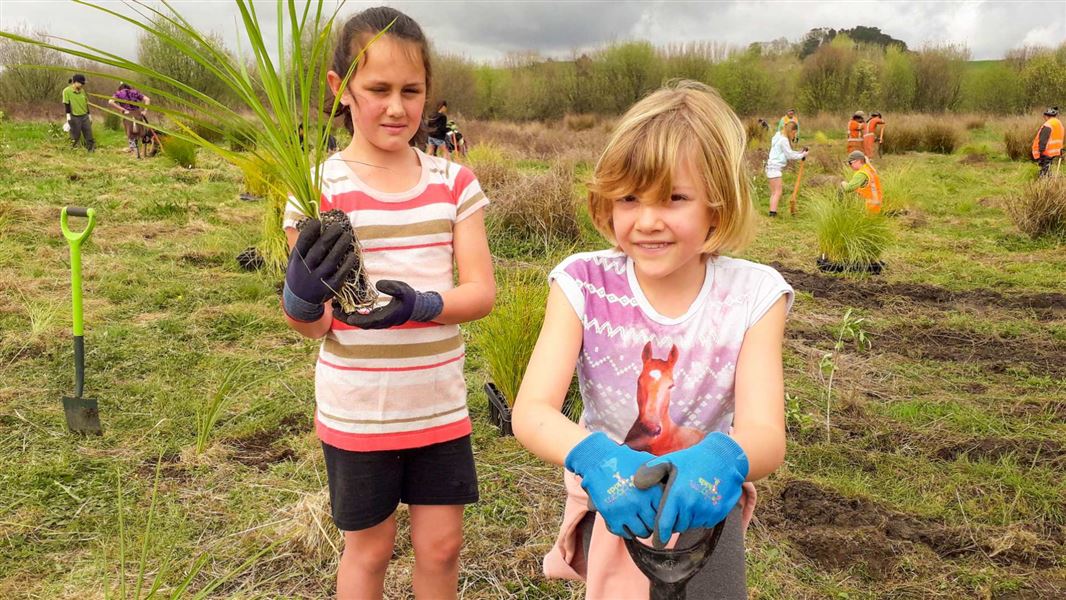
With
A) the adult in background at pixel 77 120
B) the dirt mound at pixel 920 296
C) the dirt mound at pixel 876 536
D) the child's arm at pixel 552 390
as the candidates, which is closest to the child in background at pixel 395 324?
the child's arm at pixel 552 390

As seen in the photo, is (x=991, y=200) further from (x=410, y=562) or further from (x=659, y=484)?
(x=659, y=484)

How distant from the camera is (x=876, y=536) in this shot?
8.43 ft

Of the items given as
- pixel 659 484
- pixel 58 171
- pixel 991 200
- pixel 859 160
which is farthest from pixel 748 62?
pixel 659 484

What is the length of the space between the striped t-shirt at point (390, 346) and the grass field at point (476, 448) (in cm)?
31

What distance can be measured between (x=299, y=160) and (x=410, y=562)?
1.45 metres

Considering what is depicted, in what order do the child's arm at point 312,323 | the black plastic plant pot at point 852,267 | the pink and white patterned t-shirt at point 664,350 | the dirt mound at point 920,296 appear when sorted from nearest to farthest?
the pink and white patterned t-shirt at point 664,350
the child's arm at point 312,323
the dirt mound at point 920,296
the black plastic plant pot at point 852,267

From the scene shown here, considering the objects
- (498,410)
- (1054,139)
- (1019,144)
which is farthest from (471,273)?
(1019,144)

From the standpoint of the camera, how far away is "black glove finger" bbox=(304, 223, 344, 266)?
4.59ft

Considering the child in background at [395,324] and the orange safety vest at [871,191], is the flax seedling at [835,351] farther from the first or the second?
the orange safety vest at [871,191]

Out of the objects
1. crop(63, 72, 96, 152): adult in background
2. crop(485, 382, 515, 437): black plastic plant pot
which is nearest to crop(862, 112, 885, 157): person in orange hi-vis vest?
crop(485, 382, 515, 437): black plastic plant pot

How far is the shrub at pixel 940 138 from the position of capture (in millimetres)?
17719

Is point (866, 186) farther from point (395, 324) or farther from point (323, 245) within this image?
point (323, 245)

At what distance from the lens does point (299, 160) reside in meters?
1.51

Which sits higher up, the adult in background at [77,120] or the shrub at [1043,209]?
the adult in background at [77,120]
